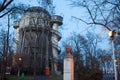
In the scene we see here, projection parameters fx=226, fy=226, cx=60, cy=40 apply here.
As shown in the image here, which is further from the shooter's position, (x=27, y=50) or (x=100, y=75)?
(x=27, y=50)

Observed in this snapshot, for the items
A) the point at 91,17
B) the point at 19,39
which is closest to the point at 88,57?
the point at 19,39

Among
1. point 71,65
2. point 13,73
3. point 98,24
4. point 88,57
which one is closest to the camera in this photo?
point 98,24

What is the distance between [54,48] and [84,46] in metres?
18.3

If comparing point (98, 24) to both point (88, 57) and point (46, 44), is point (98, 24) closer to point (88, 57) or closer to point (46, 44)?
point (88, 57)

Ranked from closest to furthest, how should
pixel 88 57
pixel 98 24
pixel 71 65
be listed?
pixel 98 24
pixel 71 65
pixel 88 57

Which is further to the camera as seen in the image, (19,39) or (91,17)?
(19,39)

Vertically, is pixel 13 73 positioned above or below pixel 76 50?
below

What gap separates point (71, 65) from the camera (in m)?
22.3

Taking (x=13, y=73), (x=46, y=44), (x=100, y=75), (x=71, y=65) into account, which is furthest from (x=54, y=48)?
(x=71, y=65)

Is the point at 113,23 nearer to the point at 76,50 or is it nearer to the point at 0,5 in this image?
the point at 0,5

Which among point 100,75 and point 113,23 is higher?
point 113,23

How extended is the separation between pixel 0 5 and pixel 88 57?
33.5 meters

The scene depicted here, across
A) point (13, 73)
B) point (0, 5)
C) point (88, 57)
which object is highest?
point (0, 5)

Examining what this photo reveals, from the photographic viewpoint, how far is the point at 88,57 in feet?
160
